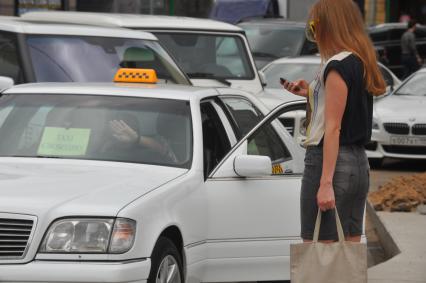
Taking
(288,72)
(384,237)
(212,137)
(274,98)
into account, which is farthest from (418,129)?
(212,137)

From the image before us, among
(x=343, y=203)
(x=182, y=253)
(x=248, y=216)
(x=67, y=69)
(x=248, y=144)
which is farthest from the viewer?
(x=67, y=69)

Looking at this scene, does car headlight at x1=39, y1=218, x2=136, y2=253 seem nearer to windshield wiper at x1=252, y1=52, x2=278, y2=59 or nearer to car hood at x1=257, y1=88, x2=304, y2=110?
car hood at x1=257, y1=88, x2=304, y2=110

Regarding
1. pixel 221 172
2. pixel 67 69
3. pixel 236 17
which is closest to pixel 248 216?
pixel 221 172

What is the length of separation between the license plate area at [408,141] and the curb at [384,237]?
11.5 ft

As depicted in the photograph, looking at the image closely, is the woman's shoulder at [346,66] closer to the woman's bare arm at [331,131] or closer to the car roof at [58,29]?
the woman's bare arm at [331,131]

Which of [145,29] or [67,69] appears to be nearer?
[67,69]

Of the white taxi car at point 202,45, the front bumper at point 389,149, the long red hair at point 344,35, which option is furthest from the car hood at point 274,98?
the long red hair at point 344,35

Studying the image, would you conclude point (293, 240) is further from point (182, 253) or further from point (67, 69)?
point (67, 69)

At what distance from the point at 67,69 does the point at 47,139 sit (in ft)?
10.9

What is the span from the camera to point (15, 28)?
33.7 ft

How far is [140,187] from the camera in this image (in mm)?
6020

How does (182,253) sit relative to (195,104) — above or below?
below

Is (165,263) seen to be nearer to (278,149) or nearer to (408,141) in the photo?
(278,149)

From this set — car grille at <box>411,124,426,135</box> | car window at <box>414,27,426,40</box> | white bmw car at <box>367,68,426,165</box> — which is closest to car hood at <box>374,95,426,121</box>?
white bmw car at <box>367,68,426,165</box>
